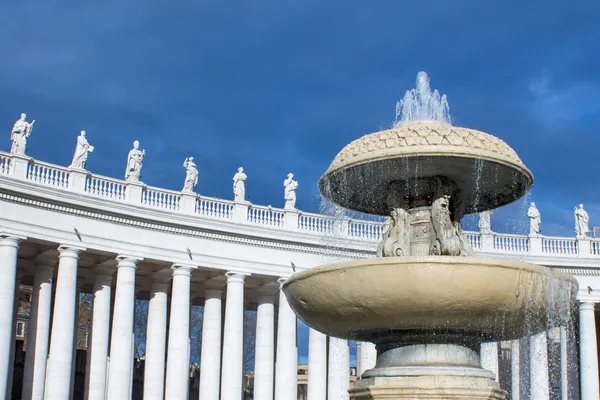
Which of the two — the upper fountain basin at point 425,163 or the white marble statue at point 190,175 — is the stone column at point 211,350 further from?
the upper fountain basin at point 425,163

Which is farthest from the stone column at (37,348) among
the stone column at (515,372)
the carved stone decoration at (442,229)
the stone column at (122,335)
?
the carved stone decoration at (442,229)

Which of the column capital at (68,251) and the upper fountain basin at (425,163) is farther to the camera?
the column capital at (68,251)

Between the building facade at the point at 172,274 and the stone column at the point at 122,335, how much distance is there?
3.0 inches

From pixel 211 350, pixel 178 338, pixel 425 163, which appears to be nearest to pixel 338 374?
pixel 211 350

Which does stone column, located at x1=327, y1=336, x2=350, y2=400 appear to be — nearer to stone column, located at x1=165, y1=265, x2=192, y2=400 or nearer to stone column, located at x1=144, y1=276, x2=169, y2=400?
stone column, located at x1=165, y1=265, x2=192, y2=400

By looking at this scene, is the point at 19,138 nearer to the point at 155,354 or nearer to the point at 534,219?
the point at 155,354

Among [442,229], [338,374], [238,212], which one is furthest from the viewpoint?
[338,374]

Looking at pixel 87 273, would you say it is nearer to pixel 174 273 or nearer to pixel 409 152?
pixel 174 273

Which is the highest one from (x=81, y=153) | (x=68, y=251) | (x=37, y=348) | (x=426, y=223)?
(x=81, y=153)

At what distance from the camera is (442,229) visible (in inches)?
775

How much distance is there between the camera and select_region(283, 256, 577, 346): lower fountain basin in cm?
1617

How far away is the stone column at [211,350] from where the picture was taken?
55500mm

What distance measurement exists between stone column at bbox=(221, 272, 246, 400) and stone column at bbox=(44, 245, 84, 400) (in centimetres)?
1098

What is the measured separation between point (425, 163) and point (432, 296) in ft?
13.9
